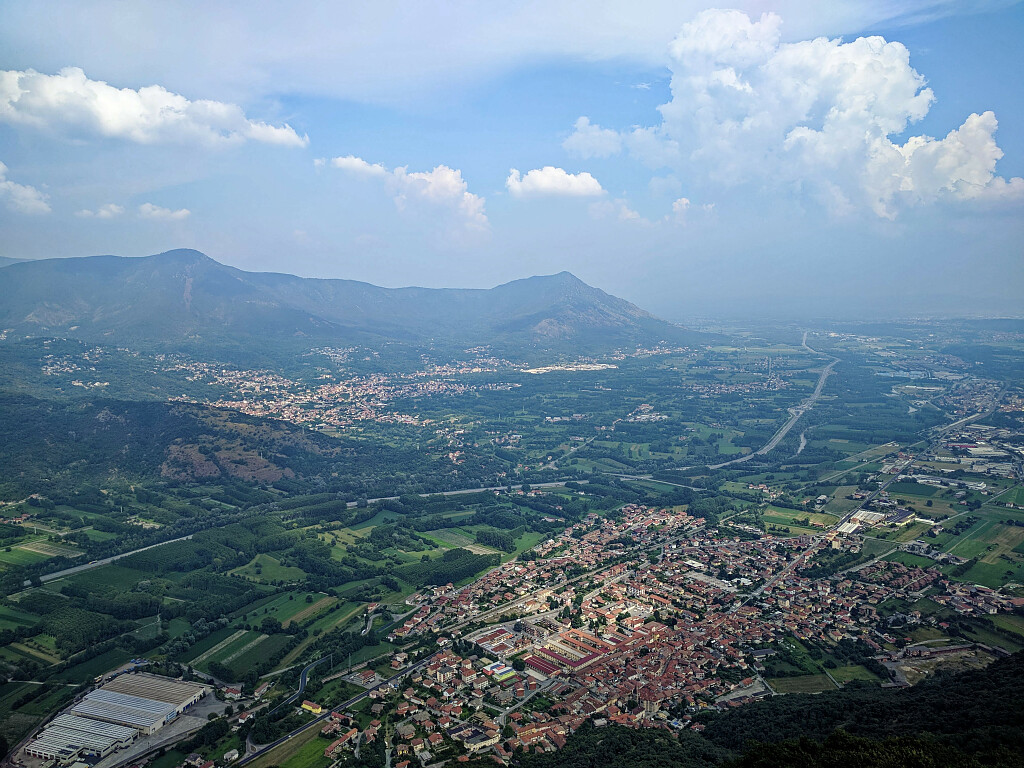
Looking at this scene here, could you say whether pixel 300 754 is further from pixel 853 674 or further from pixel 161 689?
pixel 853 674

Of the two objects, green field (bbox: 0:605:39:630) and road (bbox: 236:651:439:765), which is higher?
green field (bbox: 0:605:39:630)

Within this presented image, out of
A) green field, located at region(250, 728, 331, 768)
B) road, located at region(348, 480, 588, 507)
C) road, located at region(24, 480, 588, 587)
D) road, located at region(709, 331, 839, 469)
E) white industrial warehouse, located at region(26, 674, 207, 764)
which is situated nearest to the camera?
green field, located at region(250, 728, 331, 768)

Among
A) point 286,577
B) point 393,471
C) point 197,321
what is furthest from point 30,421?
point 197,321

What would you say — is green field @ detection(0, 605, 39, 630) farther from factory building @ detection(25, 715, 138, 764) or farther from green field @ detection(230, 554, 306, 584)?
green field @ detection(230, 554, 306, 584)

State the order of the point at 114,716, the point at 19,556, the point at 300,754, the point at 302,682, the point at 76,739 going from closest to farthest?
1. the point at 300,754
2. the point at 76,739
3. the point at 114,716
4. the point at 302,682
5. the point at 19,556

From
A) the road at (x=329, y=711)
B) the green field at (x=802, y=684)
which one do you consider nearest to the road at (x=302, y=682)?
the road at (x=329, y=711)

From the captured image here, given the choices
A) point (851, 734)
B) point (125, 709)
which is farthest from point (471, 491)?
point (851, 734)

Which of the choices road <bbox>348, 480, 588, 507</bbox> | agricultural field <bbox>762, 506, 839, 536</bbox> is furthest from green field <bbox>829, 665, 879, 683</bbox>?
road <bbox>348, 480, 588, 507</bbox>
